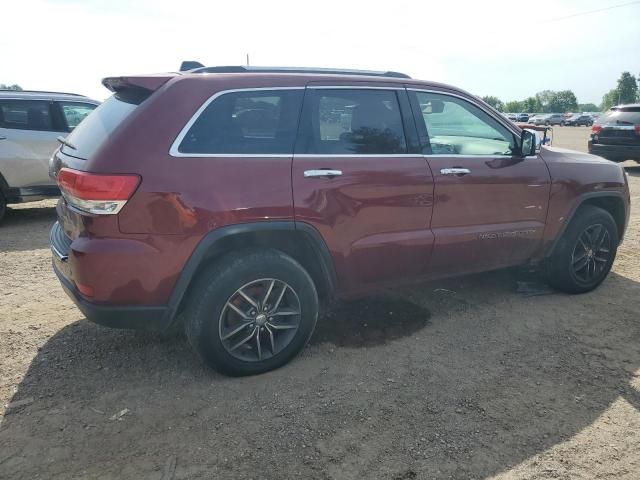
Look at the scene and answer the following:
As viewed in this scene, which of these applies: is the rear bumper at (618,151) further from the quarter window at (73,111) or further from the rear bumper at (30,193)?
the rear bumper at (30,193)

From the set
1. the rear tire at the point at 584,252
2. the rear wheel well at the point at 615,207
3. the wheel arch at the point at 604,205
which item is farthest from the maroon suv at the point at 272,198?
the rear wheel well at the point at 615,207

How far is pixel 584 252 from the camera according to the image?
14.6ft

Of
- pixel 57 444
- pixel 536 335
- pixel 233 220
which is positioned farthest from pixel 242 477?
pixel 536 335

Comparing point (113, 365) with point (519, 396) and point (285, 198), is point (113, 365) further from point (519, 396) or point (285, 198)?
point (519, 396)

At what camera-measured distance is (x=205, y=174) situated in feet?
9.14

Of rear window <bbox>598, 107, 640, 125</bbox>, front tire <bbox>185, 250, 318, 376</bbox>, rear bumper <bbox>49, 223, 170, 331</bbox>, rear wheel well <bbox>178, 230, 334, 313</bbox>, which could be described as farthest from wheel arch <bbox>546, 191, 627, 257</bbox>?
rear window <bbox>598, 107, 640, 125</bbox>

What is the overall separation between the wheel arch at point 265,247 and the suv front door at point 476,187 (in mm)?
920

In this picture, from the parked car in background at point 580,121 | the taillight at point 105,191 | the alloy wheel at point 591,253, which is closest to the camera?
the taillight at point 105,191

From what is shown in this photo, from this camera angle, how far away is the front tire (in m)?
2.92

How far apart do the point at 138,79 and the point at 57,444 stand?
2.07 meters

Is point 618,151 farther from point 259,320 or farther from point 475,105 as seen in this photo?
point 259,320

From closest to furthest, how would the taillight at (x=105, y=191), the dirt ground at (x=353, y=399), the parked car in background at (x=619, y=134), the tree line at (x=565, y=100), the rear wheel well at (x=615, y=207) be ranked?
the dirt ground at (x=353, y=399) < the taillight at (x=105, y=191) < the rear wheel well at (x=615, y=207) < the parked car in background at (x=619, y=134) < the tree line at (x=565, y=100)

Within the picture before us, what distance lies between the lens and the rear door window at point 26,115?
271 inches

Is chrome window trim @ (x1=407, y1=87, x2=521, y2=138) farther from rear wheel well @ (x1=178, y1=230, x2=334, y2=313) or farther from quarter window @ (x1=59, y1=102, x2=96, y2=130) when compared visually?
quarter window @ (x1=59, y1=102, x2=96, y2=130)
